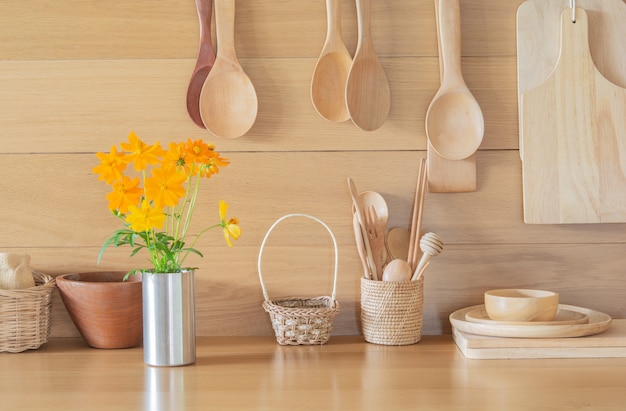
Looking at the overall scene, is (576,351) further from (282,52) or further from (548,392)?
(282,52)

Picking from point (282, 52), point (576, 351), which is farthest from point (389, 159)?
point (576, 351)

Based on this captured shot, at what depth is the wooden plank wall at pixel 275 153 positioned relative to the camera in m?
1.27

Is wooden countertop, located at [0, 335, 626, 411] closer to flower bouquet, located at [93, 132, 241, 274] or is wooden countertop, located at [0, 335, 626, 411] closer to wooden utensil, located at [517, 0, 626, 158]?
flower bouquet, located at [93, 132, 241, 274]

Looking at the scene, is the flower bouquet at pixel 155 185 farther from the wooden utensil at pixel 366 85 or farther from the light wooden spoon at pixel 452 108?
the light wooden spoon at pixel 452 108

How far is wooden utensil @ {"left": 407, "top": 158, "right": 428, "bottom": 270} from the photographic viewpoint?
1.22 metres

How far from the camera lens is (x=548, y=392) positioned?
0.94 metres

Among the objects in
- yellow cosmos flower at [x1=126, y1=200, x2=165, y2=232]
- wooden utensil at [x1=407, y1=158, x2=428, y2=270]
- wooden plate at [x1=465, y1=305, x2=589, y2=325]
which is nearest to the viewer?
yellow cosmos flower at [x1=126, y1=200, x2=165, y2=232]

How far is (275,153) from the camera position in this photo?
4.18ft

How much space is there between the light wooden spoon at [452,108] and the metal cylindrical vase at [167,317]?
0.48 metres

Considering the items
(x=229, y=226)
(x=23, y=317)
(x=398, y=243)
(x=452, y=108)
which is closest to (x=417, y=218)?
(x=398, y=243)

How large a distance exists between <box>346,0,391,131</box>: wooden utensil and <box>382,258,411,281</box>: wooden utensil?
235mm

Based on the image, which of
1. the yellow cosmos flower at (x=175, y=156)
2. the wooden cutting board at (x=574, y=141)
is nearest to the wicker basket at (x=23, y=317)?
the yellow cosmos flower at (x=175, y=156)

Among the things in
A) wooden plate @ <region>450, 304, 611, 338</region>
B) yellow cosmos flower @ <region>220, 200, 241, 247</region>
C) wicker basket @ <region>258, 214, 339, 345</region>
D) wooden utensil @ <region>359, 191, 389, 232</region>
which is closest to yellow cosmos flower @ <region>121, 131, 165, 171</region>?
yellow cosmos flower @ <region>220, 200, 241, 247</region>

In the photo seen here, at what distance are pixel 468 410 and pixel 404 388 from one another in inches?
4.3
